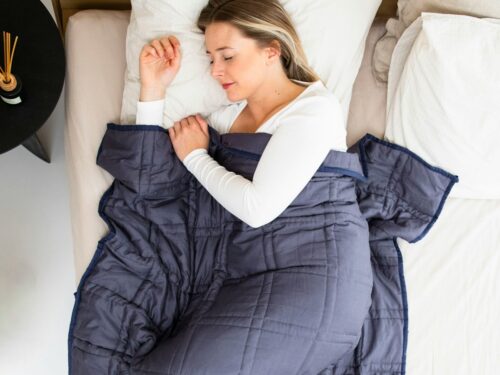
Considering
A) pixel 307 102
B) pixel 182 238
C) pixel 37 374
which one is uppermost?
pixel 307 102

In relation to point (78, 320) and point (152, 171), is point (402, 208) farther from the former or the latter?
point (78, 320)

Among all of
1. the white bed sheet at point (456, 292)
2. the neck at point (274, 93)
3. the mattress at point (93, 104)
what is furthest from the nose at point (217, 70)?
the white bed sheet at point (456, 292)

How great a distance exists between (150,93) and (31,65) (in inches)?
12.2

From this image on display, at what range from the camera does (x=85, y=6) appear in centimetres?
153

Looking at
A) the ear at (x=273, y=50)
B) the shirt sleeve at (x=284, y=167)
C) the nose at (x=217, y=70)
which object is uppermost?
the ear at (x=273, y=50)

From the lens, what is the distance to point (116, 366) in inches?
44.1

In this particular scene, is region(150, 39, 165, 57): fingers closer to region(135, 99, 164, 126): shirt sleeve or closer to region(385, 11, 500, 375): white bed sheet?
region(135, 99, 164, 126): shirt sleeve

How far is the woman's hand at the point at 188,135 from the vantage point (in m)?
1.25

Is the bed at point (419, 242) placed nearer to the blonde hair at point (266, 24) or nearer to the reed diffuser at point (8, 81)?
the reed diffuser at point (8, 81)

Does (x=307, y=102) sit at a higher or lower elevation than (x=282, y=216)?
higher

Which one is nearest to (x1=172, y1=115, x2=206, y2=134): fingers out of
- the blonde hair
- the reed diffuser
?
the blonde hair

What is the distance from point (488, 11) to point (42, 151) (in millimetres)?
1315

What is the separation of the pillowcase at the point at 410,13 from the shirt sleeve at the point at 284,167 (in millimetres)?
372

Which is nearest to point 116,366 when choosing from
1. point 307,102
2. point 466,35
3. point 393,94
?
point 307,102
